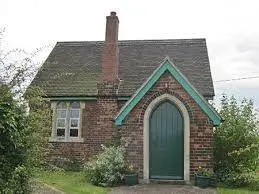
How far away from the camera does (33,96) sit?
9.37 m

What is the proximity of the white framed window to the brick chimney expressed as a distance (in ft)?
6.24

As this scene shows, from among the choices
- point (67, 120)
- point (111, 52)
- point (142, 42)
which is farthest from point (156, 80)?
point (142, 42)

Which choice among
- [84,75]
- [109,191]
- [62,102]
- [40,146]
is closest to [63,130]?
[62,102]

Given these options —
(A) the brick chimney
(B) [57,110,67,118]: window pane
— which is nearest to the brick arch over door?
(A) the brick chimney

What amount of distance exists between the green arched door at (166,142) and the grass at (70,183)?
282cm

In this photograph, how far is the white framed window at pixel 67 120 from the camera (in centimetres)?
1988

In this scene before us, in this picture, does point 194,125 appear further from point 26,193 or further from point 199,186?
point 26,193

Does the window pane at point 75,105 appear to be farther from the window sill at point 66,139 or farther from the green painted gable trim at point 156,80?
the green painted gable trim at point 156,80

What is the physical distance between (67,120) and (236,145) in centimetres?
797

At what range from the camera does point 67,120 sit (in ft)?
65.4

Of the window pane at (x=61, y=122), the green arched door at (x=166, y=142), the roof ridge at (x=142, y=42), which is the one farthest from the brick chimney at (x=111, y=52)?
the green arched door at (x=166, y=142)

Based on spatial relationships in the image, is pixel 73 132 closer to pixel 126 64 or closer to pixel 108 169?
pixel 126 64

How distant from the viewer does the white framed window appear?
1988cm

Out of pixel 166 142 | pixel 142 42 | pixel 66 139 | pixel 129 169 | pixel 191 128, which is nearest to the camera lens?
pixel 129 169
